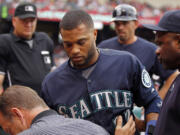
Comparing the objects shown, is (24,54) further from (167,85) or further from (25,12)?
(167,85)

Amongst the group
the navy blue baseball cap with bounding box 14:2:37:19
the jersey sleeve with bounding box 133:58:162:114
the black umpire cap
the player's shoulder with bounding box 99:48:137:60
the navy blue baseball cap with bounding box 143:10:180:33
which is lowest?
the jersey sleeve with bounding box 133:58:162:114

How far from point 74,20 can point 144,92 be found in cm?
73

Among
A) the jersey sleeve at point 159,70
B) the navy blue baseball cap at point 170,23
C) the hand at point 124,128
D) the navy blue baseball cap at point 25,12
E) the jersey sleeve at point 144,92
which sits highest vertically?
the navy blue baseball cap at point 170,23

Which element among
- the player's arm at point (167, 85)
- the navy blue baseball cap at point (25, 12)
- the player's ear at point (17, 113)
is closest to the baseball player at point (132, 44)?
the player's arm at point (167, 85)

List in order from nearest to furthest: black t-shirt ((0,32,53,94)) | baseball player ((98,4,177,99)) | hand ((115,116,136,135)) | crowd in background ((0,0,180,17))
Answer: hand ((115,116,136,135))
baseball player ((98,4,177,99))
black t-shirt ((0,32,53,94))
crowd in background ((0,0,180,17))

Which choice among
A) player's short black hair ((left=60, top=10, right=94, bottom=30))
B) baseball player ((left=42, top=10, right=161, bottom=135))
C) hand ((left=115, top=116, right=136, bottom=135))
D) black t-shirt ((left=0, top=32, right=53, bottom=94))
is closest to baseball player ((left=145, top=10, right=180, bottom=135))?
hand ((left=115, top=116, right=136, bottom=135))

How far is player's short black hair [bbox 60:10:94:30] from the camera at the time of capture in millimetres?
2141

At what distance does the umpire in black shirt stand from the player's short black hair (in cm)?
164

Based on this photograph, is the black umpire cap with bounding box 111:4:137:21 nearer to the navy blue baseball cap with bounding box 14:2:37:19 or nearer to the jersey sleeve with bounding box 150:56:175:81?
the jersey sleeve with bounding box 150:56:175:81

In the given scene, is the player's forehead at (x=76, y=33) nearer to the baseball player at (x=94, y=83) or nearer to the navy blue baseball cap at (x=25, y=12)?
the baseball player at (x=94, y=83)

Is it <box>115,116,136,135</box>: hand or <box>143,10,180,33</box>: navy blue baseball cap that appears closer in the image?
<box>143,10,180,33</box>: navy blue baseball cap

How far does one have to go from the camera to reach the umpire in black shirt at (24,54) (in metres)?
3.68

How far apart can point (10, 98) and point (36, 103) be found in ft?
0.58

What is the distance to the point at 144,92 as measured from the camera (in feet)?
7.36
